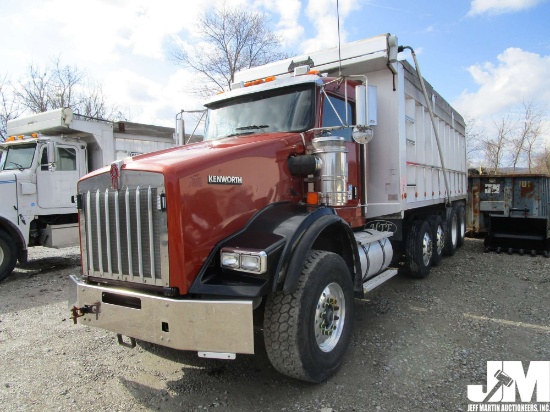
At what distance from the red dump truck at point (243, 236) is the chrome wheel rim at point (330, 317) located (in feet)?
0.04

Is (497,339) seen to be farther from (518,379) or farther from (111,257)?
(111,257)

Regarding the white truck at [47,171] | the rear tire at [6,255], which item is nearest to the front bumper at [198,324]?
the rear tire at [6,255]

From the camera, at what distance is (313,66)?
5.44 meters

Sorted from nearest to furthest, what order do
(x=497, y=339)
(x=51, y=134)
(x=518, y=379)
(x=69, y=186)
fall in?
1. (x=518, y=379)
2. (x=497, y=339)
3. (x=69, y=186)
4. (x=51, y=134)

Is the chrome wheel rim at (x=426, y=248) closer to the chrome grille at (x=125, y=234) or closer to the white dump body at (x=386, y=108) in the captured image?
the white dump body at (x=386, y=108)

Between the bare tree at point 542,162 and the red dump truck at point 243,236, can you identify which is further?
the bare tree at point 542,162

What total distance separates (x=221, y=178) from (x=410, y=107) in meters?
4.08

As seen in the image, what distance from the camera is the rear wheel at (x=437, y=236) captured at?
746 cm

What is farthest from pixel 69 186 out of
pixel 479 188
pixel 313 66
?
pixel 479 188

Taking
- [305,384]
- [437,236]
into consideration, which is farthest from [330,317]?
[437,236]

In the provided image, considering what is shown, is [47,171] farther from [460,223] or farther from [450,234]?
[460,223]

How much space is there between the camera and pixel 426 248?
23.2 ft

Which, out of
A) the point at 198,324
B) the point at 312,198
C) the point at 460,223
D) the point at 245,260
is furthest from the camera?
the point at 460,223

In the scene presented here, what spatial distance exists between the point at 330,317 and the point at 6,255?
6.73 meters
